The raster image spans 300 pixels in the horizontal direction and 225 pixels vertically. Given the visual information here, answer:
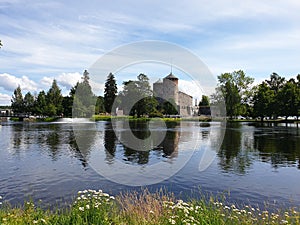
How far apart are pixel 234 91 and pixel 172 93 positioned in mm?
58013

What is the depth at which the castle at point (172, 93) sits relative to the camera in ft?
532

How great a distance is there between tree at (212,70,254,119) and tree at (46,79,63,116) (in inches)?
2783

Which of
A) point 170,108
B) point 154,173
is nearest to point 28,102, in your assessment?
point 170,108

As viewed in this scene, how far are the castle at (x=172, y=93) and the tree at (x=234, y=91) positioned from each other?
44886mm

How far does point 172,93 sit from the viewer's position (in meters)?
165

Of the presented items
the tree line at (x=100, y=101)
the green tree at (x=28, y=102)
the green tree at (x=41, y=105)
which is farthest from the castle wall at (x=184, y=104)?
the green tree at (x=28, y=102)

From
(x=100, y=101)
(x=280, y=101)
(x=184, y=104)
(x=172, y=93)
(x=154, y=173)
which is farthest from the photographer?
(x=184, y=104)

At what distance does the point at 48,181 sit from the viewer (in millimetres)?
17250

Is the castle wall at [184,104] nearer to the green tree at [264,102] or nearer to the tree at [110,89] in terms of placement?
the tree at [110,89]

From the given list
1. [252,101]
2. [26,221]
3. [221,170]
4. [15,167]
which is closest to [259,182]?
[221,170]

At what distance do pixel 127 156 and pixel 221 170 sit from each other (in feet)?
31.6

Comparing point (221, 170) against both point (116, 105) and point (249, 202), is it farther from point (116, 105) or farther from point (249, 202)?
point (116, 105)

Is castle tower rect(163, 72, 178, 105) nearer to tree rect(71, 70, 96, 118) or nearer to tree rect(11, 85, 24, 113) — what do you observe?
tree rect(71, 70, 96, 118)

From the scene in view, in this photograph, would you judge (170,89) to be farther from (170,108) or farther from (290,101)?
(290,101)
